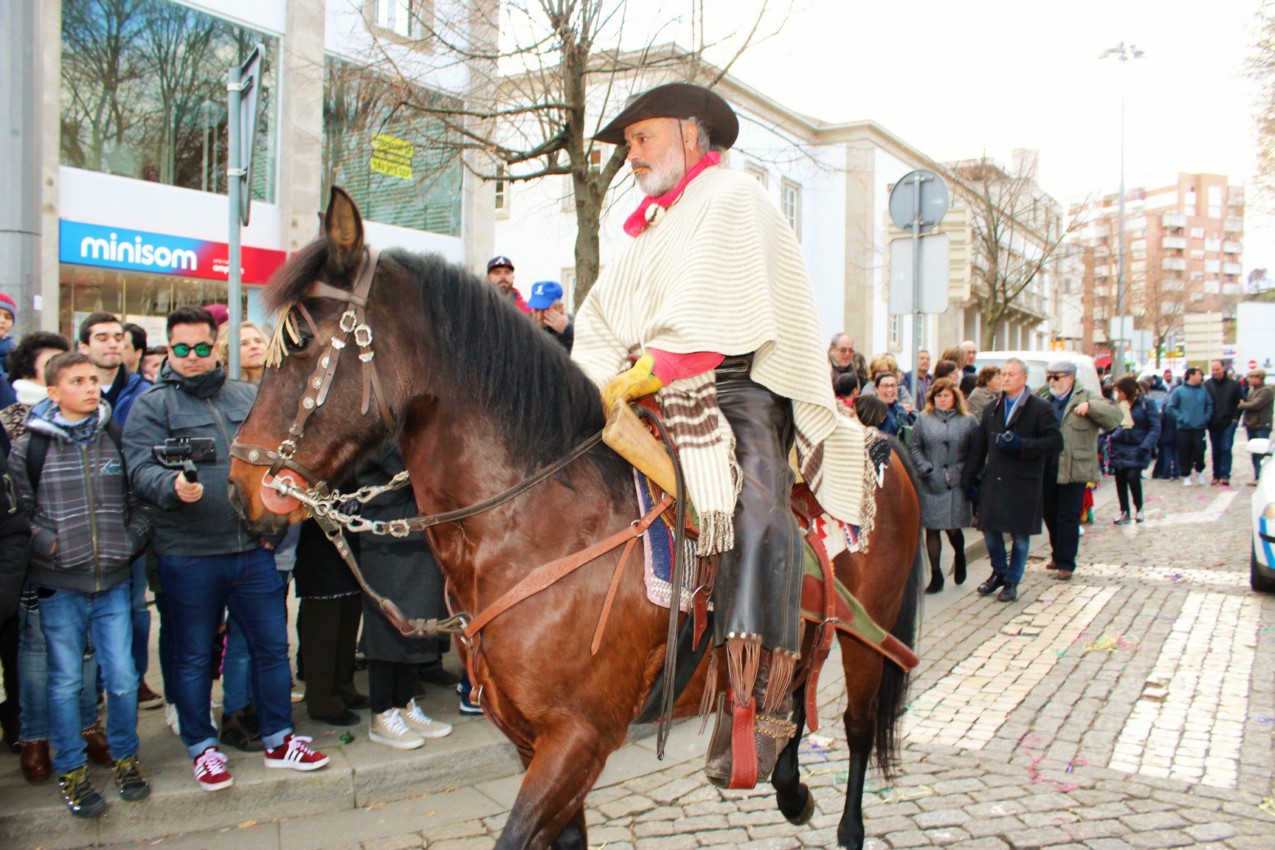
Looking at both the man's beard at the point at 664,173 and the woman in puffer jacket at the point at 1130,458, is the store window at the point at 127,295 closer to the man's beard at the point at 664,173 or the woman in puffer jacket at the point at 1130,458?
the man's beard at the point at 664,173

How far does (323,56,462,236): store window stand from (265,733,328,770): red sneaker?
7644 mm

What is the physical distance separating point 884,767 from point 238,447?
3145 millimetres

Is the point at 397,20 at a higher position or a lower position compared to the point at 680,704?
higher

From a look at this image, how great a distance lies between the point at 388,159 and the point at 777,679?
1317 cm

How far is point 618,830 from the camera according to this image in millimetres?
4039

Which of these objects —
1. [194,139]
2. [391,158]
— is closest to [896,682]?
[194,139]

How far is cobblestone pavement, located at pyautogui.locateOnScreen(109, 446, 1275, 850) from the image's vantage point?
397 centimetres

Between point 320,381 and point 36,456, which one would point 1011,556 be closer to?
point 320,381

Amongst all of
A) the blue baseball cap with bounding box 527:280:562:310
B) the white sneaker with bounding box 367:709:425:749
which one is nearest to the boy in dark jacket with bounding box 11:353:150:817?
Result: the white sneaker with bounding box 367:709:425:749

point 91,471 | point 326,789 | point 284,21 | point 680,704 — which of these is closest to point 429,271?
point 680,704

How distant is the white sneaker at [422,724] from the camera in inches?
192

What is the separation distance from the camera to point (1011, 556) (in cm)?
852

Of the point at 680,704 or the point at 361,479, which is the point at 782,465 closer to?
the point at 680,704

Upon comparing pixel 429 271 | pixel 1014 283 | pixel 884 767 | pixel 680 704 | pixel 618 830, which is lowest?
pixel 618 830
